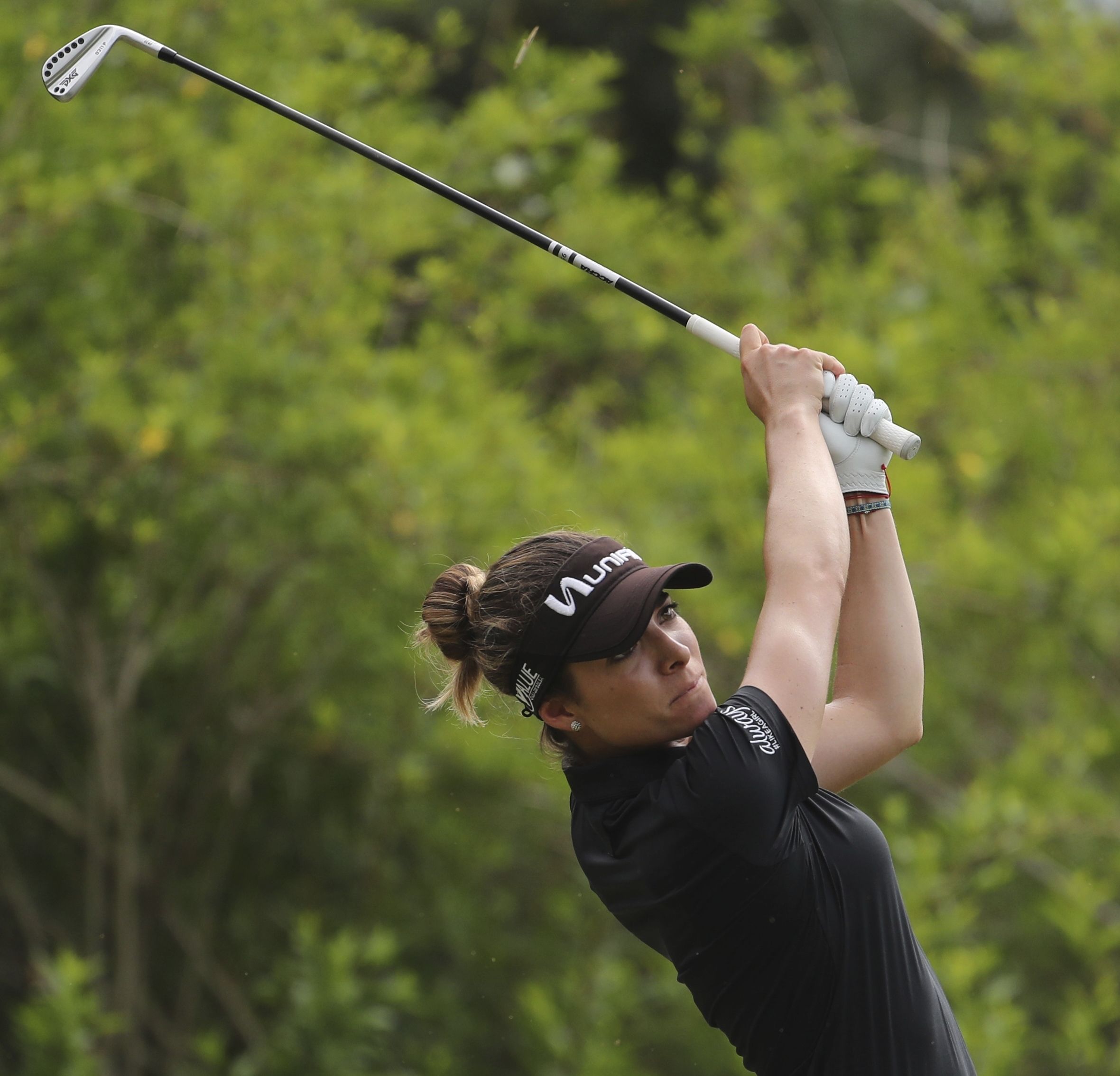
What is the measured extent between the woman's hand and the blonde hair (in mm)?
298

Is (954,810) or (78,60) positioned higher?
(78,60)

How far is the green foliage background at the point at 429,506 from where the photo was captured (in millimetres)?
4625

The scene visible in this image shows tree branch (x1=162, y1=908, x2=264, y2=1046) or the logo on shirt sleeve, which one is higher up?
the logo on shirt sleeve

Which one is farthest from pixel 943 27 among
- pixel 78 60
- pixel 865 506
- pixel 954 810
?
pixel 865 506

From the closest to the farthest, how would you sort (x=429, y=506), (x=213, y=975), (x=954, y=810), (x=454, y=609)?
1. (x=454, y=609)
2. (x=429, y=506)
3. (x=954, y=810)
4. (x=213, y=975)

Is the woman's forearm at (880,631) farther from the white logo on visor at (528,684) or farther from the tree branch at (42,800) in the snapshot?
the tree branch at (42,800)

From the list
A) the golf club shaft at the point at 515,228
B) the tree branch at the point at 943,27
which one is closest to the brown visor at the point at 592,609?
the golf club shaft at the point at 515,228

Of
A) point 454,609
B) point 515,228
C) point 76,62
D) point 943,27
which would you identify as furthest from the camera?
point 943,27

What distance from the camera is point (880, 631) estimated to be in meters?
2.05

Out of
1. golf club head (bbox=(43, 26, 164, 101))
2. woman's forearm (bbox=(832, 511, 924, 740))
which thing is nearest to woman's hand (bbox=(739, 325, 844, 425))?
woman's forearm (bbox=(832, 511, 924, 740))

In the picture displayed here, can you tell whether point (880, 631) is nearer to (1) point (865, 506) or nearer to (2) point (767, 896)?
(1) point (865, 506)

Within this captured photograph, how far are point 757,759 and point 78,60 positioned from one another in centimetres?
205

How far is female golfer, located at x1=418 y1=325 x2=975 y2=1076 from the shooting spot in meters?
1.64

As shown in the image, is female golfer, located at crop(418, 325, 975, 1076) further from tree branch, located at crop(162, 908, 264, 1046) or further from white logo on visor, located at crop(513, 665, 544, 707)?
tree branch, located at crop(162, 908, 264, 1046)
